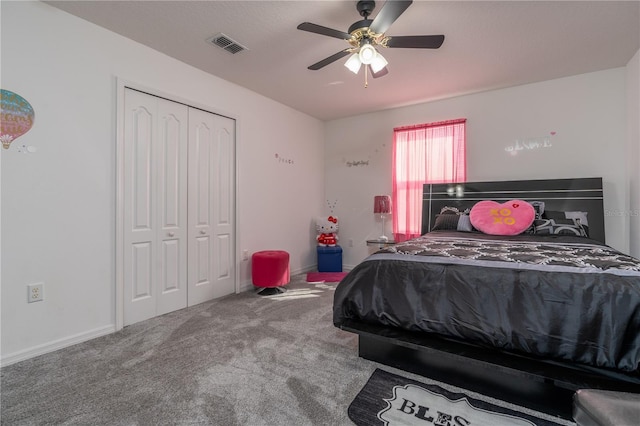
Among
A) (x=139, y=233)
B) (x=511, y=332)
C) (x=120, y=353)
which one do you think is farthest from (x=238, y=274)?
(x=511, y=332)

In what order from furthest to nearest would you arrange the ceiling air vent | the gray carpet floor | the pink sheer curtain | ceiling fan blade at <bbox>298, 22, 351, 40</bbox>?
the pink sheer curtain
the ceiling air vent
ceiling fan blade at <bbox>298, 22, 351, 40</bbox>
the gray carpet floor

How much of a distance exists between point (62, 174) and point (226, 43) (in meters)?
1.76

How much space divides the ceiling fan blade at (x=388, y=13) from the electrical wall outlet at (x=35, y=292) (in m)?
3.03

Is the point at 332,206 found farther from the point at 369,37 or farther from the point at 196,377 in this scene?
the point at 196,377

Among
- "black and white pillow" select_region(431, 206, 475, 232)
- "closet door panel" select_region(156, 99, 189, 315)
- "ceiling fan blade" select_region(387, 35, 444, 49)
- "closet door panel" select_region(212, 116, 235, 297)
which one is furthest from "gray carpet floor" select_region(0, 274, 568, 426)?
"ceiling fan blade" select_region(387, 35, 444, 49)

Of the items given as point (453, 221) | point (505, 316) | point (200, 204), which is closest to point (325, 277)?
point (453, 221)

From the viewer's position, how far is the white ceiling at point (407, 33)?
2256 mm

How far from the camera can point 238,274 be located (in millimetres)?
3721

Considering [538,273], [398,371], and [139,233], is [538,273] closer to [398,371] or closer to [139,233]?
[398,371]

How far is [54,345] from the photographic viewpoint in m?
2.23

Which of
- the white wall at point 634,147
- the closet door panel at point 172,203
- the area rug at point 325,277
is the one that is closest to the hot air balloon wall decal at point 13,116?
the closet door panel at point 172,203

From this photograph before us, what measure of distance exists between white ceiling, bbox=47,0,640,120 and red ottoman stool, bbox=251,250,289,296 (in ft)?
7.01

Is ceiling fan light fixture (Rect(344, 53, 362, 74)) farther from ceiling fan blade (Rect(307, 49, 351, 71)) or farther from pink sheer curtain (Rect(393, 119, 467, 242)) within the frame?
pink sheer curtain (Rect(393, 119, 467, 242))

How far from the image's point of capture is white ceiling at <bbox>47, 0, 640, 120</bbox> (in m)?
2.26
